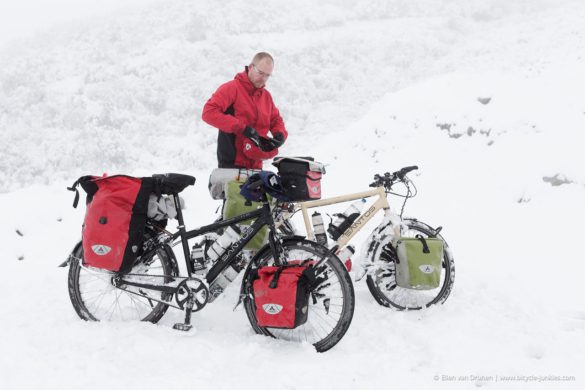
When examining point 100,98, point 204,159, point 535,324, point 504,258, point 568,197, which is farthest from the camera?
point 100,98

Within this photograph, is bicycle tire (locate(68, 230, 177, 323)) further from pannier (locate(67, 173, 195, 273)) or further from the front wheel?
the front wheel

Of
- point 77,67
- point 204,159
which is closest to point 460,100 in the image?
point 204,159

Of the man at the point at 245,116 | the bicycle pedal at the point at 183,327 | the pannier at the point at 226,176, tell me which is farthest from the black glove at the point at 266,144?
the bicycle pedal at the point at 183,327

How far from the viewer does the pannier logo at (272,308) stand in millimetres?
3529

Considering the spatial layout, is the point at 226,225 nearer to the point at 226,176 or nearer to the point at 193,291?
the point at 193,291

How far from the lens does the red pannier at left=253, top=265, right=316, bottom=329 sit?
11.5ft

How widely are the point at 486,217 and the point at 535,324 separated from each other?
3255 millimetres

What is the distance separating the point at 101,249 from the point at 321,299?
209cm

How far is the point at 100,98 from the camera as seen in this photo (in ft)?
70.0

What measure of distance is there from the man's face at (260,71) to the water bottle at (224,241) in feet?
5.89

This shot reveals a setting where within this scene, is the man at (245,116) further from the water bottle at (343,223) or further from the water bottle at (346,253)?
the water bottle at (346,253)

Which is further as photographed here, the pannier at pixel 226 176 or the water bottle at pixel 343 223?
the pannier at pixel 226 176

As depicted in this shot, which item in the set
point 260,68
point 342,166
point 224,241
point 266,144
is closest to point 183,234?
point 224,241

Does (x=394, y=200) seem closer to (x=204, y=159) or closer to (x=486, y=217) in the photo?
(x=486, y=217)
